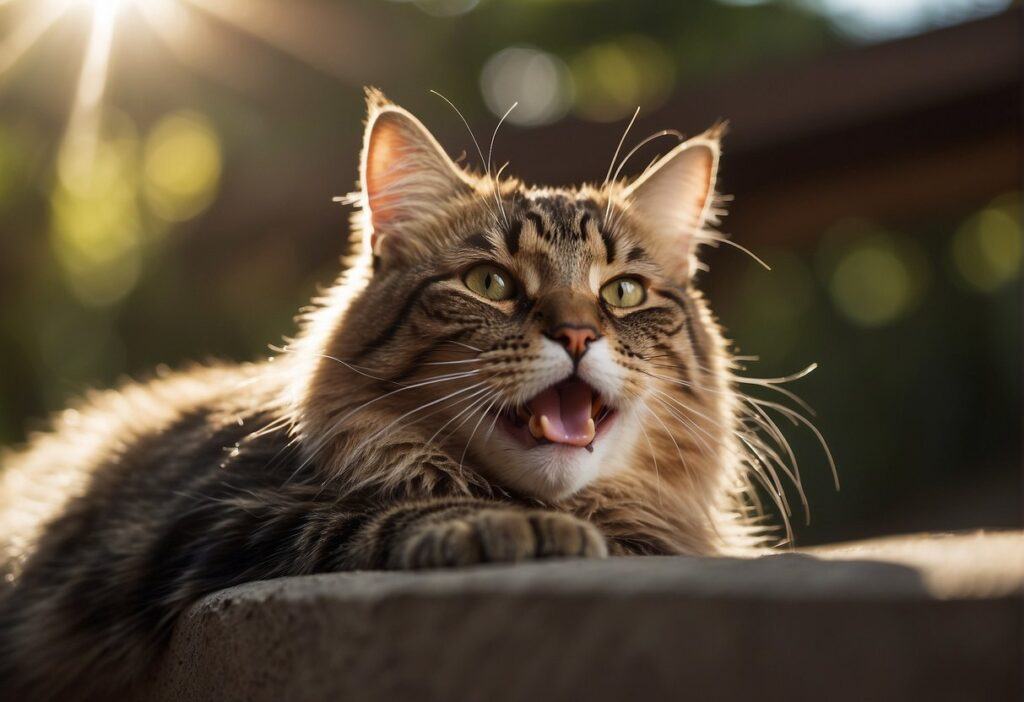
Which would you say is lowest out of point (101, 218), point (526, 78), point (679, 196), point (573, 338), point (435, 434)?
point (435, 434)

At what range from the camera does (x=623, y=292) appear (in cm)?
213

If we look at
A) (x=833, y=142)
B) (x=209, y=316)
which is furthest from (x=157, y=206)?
(x=833, y=142)

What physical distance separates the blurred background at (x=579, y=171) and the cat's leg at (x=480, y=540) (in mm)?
2537

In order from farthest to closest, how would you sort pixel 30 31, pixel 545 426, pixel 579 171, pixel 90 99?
1. pixel 90 99
2. pixel 30 31
3. pixel 579 171
4. pixel 545 426

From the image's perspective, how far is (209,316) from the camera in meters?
6.37

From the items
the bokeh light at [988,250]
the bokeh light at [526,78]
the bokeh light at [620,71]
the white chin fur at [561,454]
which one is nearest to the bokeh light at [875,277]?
the bokeh light at [988,250]

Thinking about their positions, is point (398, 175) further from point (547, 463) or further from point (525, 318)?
point (547, 463)

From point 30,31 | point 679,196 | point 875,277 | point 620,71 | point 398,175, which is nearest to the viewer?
point 398,175

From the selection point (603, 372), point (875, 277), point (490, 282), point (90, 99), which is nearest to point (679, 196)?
point (490, 282)

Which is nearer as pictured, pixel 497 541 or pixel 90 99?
pixel 497 541

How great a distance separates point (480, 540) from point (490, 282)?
0.75m

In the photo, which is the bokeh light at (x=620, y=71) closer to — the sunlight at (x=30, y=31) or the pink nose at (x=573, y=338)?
the sunlight at (x=30, y=31)

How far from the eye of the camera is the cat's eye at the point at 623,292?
211 cm

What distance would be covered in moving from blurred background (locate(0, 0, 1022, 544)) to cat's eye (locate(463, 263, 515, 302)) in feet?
7.25
